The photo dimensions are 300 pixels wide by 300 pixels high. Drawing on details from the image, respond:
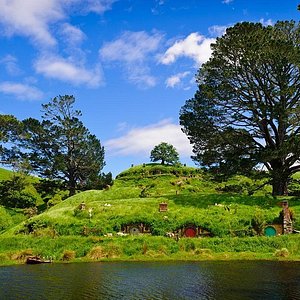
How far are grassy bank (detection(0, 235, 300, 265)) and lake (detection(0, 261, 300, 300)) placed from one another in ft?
12.0

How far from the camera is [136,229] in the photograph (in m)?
46.6

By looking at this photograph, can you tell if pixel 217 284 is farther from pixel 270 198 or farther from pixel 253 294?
pixel 270 198

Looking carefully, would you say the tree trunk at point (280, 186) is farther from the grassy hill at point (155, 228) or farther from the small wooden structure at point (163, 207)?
the small wooden structure at point (163, 207)

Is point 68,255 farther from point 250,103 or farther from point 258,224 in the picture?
point 250,103

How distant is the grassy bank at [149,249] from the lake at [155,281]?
365 centimetres

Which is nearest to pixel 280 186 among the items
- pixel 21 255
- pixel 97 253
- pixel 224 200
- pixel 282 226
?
pixel 224 200

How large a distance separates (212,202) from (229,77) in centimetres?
1937

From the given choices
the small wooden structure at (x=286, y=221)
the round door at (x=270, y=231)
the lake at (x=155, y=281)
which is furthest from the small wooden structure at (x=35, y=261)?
the small wooden structure at (x=286, y=221)

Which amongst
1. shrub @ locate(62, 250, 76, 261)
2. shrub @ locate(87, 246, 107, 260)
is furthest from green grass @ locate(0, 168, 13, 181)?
shrub @ locate(87, 246, 107, 260)

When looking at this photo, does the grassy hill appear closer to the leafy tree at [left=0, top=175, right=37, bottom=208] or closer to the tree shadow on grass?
the tree shadow on grass

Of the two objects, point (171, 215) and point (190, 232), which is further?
point (171, 215)

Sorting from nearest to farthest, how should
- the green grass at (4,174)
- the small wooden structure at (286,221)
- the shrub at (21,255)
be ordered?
the shrub at (21,255)
the small wooden structure at (286,221)
the green grass at (4,174)

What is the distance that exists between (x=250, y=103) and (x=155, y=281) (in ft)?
131

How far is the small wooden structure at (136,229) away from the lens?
152ft
